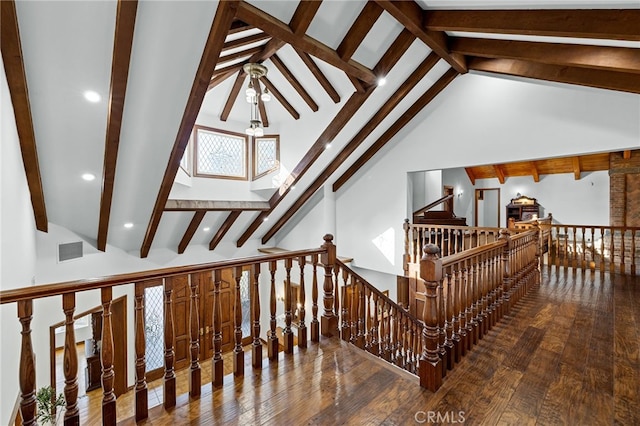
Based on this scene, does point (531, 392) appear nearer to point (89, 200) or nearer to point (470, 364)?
point (470, 364)

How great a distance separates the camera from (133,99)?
2908mm

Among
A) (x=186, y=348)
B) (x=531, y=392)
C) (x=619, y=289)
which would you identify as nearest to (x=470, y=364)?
(x=531, y=392)

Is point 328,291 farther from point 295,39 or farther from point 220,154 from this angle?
point 220,154

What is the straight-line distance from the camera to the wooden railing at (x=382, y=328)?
3373 mm

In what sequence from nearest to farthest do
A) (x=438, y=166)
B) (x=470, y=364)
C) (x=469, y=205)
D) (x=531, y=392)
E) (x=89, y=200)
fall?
(x=531, y=392) → (x=470, y=364) → (x=89, y=200) → (x=438, y=166) → (x=469, y=205)

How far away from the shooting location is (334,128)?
4902 mm

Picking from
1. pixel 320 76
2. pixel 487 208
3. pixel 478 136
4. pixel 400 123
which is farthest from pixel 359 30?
pixel 487 208

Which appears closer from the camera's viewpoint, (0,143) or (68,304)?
(68,304)

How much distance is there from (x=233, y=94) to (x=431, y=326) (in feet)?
15.5

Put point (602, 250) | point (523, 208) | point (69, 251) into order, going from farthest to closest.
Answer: point (523, 208), point (602, 250), point (69, 251)

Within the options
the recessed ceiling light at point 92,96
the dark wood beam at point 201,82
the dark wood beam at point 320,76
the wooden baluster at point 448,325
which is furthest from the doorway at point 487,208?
the recessed ceiling light at point 92,96

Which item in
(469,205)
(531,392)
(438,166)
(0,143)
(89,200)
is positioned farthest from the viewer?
(469,205)

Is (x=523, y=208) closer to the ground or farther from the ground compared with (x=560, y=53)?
closer to the ground

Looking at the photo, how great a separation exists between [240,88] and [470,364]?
4966 millimetres
